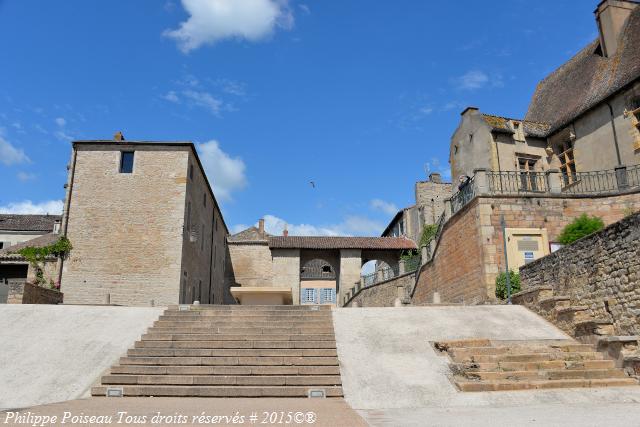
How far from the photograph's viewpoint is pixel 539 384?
803 centimetres

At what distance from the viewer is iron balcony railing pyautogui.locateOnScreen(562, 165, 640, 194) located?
17.4m

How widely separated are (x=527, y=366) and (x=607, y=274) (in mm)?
3370

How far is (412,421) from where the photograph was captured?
5.85 meters

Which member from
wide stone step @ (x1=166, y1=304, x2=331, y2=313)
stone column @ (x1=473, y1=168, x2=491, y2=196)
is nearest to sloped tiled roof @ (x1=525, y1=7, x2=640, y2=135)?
stone column @ (x1=473, y1=168, x2=491, y2=196)

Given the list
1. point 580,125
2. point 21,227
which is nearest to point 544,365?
point 580,125

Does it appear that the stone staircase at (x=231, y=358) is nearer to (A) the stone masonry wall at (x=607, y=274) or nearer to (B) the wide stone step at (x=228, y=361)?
(B) the wide stone step at (x=228, y=361)

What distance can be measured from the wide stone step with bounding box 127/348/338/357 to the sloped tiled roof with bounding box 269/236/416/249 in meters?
24.7

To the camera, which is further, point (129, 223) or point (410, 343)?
point (129, 223)

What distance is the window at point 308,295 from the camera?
36.7 metres

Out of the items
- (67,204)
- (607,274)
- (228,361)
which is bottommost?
(228,361)

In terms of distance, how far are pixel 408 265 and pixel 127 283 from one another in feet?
50.2

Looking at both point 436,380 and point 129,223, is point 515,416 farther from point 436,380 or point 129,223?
point 129,223

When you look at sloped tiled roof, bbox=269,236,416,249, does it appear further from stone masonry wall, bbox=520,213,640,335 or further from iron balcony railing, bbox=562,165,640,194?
stone masonry wall, bbox=520,213,640,335

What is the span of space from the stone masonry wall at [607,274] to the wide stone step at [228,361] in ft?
19.9
